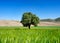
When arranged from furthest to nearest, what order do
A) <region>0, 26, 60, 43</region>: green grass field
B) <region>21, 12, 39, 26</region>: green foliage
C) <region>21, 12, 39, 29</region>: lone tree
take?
<region>21, 12, 39, 29</region>: lone tree → <region>21, 12, 39, 26</region>: green foliage → <region>0, 26, 60, 43</region>: green grass field

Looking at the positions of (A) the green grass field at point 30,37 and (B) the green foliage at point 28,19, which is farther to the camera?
(B) the green foliage at point 28,19

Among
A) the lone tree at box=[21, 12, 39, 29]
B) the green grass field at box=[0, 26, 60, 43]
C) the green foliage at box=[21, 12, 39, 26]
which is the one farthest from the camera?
the lone tree at box=[21, 12, 39, 29]

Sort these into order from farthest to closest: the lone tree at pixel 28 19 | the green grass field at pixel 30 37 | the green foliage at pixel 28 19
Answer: the lone tree at pixel 28 19, the green foliage at pixel 28 19, the green grass field at pixel 30 37

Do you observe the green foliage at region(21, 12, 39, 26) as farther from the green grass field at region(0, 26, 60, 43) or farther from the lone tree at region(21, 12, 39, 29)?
the green grass field at region(0, 26, 60, 43)

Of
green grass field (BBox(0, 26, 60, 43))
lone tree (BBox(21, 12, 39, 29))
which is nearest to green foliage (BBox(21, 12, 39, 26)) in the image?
lone tree (BBox(21, 12, 39, 29))

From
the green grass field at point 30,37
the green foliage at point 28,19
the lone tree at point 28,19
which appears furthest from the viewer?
the lone tree at point 28,19

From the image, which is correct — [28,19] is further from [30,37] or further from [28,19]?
[30,37]

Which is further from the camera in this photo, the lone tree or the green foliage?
the lone tree

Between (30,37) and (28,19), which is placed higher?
(30,37)

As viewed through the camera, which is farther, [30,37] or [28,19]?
[28,19]

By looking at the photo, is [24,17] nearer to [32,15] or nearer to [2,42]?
[32,15]

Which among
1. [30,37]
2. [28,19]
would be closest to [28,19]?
[28,19]

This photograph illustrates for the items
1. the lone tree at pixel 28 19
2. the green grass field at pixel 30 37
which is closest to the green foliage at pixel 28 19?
the lone tree at pixel 28 19

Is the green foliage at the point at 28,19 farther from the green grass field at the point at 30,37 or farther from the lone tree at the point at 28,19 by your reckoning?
the green grass field at the point at 30,37
